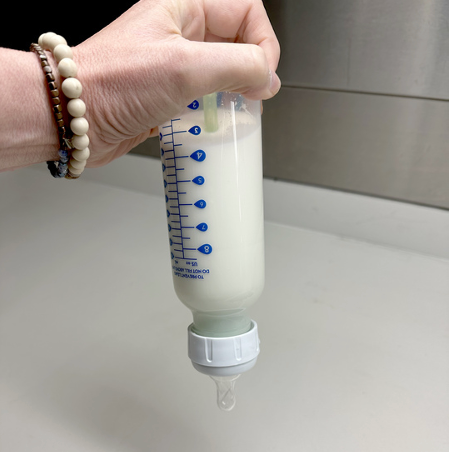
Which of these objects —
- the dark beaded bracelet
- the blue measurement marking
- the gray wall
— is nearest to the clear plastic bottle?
the blue measurement marking

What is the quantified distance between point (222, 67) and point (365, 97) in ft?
2.15

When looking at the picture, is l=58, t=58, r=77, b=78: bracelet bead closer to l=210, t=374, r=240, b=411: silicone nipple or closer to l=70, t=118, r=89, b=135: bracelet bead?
l=70, t=118, r=89, b=135: bracelet bead

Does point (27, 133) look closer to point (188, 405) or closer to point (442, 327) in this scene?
point (188, 405)

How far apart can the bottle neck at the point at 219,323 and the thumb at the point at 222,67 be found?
0.81 ft

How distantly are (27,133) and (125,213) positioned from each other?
0.87 metres

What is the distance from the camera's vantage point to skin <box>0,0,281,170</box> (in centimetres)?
48

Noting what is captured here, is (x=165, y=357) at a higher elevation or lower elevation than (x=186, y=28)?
lower

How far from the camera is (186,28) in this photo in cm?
63

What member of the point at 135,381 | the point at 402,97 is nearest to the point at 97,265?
the point at 135,381

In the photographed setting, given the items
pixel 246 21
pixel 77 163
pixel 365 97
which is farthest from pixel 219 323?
pixel 365 97

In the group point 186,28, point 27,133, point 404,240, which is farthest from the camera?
point 404,240

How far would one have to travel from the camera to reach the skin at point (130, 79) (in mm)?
476

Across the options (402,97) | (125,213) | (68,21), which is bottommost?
(125,213)

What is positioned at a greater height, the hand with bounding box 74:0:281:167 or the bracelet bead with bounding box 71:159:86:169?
the hand with bounding box 74:0:281:167
